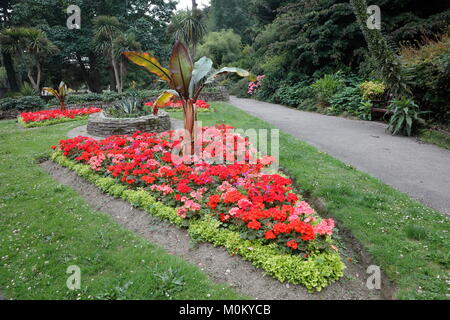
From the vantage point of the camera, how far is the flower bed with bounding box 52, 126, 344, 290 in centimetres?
280

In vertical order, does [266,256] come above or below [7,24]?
below

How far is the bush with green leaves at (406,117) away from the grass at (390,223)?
144 inches

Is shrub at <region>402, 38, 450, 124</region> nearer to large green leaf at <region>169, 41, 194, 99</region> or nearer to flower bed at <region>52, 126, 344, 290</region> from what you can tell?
flower bed at <region>52, 126, 344, 290</region>

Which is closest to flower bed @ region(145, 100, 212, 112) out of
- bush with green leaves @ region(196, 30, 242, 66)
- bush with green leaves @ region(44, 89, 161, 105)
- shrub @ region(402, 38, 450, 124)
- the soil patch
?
bush with green leaves @ region(44, 89, 161, 105)

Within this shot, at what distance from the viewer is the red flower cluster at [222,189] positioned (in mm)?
3068

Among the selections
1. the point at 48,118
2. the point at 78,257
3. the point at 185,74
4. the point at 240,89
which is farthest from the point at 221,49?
the point at 78,257

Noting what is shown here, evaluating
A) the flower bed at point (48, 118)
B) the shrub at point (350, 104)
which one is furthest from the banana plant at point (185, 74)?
the flower bed at point (48, 118)

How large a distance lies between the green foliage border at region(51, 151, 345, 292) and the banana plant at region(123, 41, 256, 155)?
1961 millimetres

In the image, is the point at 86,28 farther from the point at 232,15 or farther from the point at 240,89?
the point at 232,15

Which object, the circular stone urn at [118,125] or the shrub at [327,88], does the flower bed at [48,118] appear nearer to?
the circular stone urn at [118,125]

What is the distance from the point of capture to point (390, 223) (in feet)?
11.5

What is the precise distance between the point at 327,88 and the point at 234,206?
456 inches
